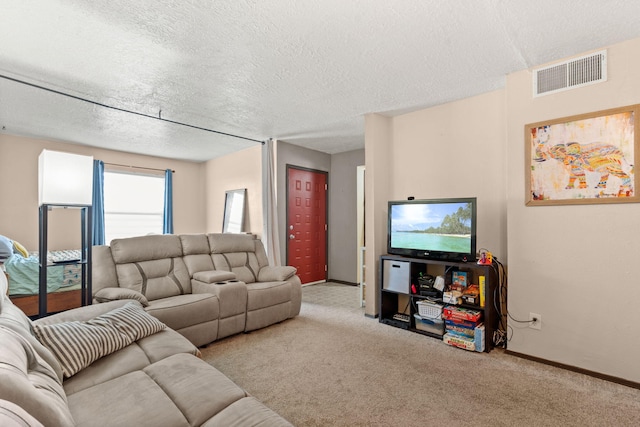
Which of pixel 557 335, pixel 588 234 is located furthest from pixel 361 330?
pixel 588 234

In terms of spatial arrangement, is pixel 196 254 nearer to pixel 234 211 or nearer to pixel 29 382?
pixel 234 211

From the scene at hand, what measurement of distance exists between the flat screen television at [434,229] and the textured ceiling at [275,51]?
1.14 metres

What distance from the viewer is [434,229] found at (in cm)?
320

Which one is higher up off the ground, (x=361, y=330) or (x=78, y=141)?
(x=78, y=141)

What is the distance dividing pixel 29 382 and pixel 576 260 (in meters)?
3.26

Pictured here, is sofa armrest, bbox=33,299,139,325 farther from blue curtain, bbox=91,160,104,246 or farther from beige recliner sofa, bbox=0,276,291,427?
blue curtain, bbox=91,160,104,246

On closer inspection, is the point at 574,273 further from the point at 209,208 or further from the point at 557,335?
the point at 209,208

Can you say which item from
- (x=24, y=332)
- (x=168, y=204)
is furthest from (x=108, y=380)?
(x=168, y=204)

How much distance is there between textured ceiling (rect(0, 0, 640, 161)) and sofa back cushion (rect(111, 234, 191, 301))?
1.54 m

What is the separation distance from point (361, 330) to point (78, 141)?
5217mm

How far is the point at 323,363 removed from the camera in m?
2.56

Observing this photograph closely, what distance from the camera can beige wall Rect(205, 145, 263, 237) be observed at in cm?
549

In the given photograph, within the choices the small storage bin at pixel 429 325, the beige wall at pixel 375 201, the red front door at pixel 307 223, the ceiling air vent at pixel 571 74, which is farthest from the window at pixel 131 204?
the ceiling air vent at pixel 571 74

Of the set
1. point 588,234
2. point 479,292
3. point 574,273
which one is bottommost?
point 479,292
